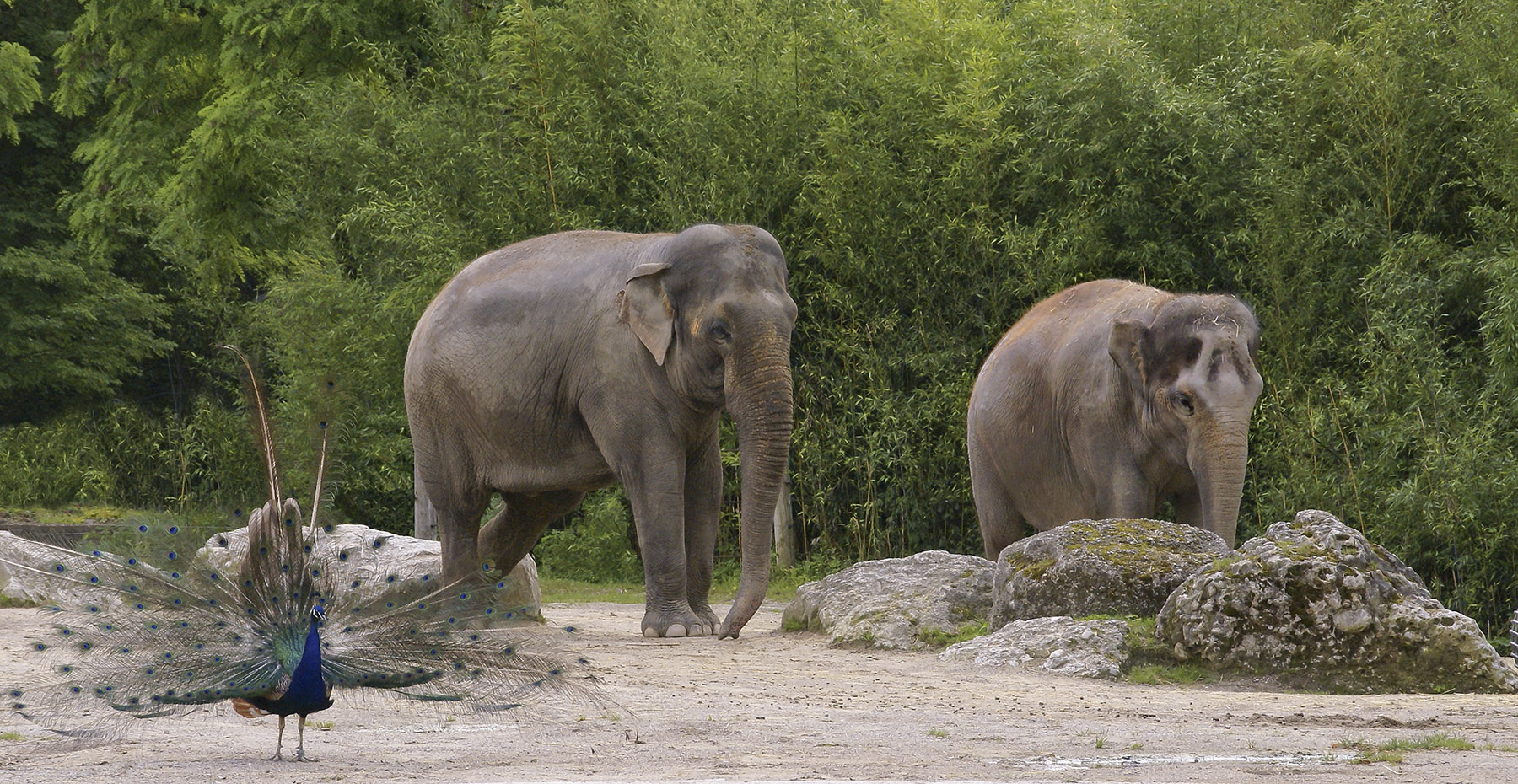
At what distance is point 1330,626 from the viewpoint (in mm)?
8508

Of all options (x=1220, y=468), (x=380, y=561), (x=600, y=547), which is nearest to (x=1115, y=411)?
(x=1220, y=468)

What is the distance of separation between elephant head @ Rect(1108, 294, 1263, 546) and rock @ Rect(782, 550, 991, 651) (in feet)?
5.00

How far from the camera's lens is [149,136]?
2031cm

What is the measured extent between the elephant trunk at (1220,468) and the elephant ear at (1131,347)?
49cm

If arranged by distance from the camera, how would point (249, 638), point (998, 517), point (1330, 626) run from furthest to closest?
point (998, 517) < point (1330, 626) < point (249, 638)

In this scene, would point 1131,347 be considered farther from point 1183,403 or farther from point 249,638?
point 249,638

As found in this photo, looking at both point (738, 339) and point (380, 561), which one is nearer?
point (738, 339)

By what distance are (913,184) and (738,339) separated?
5.56 meters

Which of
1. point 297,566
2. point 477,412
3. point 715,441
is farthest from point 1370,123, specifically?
point 297,566

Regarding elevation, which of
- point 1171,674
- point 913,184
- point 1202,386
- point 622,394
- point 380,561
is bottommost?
point 1171,674

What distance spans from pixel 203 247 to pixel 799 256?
8676 mm

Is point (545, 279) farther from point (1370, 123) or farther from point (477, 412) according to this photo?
point (1370, 123)

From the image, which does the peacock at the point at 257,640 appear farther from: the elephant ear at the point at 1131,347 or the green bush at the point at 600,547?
the green bush at the point at 600,547

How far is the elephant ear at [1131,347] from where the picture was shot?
9688 mm
